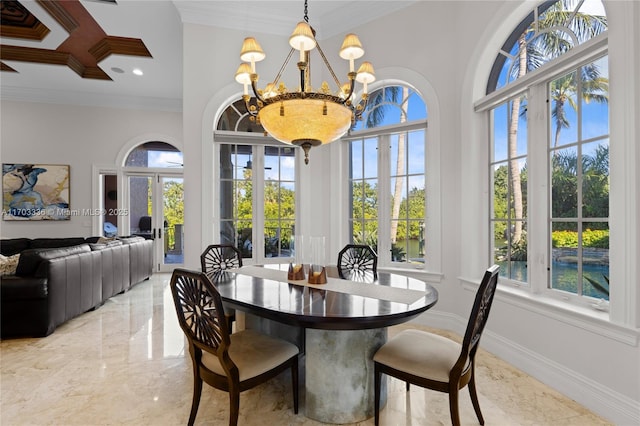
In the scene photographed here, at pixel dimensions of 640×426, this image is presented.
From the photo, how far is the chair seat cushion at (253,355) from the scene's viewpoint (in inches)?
65.2

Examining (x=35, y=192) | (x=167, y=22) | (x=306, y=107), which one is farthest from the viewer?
(x=35, y=192)

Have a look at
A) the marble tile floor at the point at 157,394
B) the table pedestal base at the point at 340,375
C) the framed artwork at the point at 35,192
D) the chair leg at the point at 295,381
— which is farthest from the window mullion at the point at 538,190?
the framed artwork at the point at 35,192

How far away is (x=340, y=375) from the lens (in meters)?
1.82

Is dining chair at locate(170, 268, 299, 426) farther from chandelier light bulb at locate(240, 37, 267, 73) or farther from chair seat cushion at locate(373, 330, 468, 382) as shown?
chandelier light bulb at locate(240, 37, 267, 73)

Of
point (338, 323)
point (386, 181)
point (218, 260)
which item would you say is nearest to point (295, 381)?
point (338, 323)

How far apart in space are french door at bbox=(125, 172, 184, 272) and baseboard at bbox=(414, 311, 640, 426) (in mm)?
6068

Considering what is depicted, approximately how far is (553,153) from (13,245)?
→ 25.6ft

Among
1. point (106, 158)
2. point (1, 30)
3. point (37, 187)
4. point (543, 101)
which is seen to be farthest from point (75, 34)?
point (543, 101)

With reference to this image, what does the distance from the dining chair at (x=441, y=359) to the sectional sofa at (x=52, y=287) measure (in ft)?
10.8

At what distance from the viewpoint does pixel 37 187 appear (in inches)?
243


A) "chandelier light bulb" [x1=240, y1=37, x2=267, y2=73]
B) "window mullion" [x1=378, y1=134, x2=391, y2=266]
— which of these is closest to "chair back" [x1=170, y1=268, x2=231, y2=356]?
"chandelier light bulb" [x1=240, y1=37, x2=267, y2=73]

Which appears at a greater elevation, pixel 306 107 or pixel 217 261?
pixel 306 107

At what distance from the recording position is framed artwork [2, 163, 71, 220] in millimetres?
6070

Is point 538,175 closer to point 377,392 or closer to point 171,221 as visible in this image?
point 377,392
